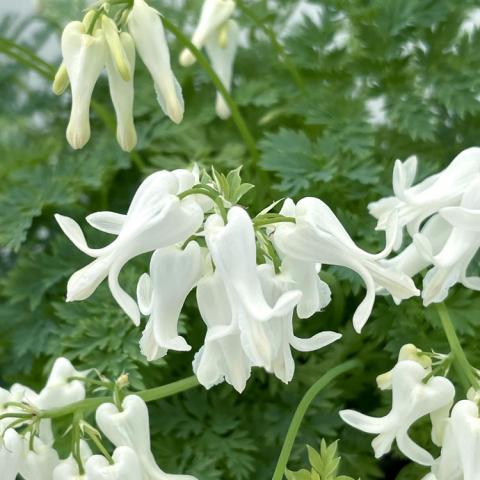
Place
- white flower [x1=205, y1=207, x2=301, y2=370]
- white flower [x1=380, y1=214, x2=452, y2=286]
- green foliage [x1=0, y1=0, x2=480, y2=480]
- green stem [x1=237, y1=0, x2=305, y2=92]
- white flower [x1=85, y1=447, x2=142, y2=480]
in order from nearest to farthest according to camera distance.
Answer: white flower [x1=205, y1=207, x2=301, y2=370] < white flower [x1=85, y1=447, x2=142, y2=480] < white flower [x1=380, y1=214, x2=452, y2=286] < green foliage [x1=0, y1=0, x2=480, y2=480] < green stem [x1=237, y1=0, x2=305, y2=92]

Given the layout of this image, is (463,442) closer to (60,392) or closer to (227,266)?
(227,266)

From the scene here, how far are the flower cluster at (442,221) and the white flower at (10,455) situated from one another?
32 centimetres

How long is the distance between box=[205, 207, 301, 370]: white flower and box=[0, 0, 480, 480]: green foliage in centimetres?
27

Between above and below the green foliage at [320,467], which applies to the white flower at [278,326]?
above

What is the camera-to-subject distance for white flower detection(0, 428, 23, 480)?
2.58ft

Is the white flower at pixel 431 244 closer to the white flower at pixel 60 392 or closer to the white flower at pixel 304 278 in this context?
the white flower at pixel 304 278

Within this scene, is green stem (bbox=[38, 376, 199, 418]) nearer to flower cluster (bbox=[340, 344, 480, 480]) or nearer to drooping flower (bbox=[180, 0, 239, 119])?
flower cluster (bbox=[340, 344, 480, 480])

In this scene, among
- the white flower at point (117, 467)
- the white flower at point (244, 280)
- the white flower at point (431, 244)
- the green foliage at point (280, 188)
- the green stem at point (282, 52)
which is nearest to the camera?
the white flower at point (244, 280)

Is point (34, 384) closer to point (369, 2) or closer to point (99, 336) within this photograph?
point (99, 336)

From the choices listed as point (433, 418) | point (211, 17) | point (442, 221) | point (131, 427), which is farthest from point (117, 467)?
point (211, 17)

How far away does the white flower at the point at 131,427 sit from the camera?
2.58 feet

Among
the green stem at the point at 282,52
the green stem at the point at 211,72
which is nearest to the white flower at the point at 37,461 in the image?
the green stem at the point at 211,72

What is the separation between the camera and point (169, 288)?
2.32ft

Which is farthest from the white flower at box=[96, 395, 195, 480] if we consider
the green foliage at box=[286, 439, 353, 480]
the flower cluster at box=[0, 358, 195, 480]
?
the green foliage at box=[286, 439, 353, 480]
